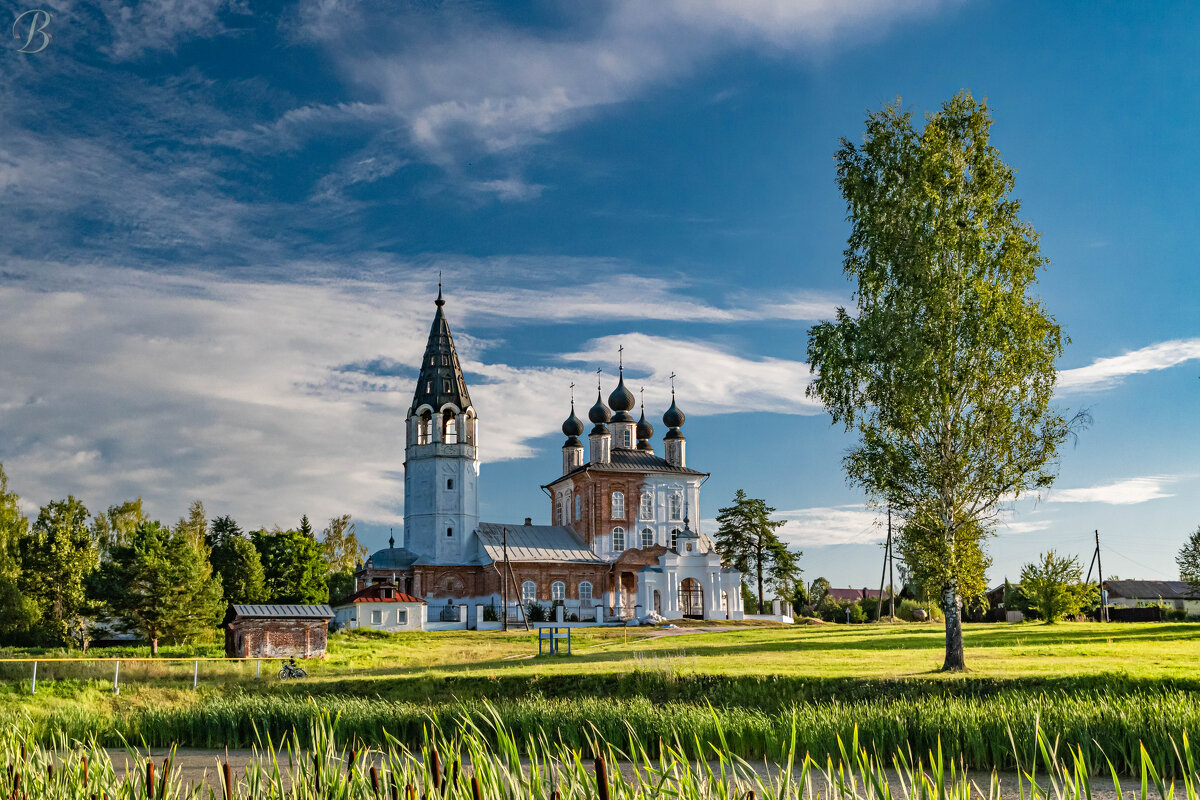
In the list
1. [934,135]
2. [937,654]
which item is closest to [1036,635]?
[937,654]

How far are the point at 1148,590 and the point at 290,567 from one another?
6482cm

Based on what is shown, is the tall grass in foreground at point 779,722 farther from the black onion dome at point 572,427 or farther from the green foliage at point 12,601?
the black onion dome at point 572,427

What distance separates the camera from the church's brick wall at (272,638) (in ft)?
97.6

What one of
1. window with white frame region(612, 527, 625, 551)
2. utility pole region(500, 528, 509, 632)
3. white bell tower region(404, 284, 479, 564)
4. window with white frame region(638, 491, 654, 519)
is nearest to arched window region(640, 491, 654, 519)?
window with white frame region(638, 491, 654, 519)

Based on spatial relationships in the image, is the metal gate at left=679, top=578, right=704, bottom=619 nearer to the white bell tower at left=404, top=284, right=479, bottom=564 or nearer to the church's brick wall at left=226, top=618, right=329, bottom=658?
the white bell tower at left=404, top=284, right=479, bottom=564

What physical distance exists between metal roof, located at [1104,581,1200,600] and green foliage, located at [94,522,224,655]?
223 feet

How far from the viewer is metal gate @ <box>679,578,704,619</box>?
52.8 m

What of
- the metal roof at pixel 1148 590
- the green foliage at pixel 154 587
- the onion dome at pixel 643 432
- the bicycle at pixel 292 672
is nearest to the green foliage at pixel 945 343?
the bicycle at pixel 292 672

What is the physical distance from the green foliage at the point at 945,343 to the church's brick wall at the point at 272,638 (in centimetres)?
1763

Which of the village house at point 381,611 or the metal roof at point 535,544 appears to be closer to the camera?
the village house at point 381,611

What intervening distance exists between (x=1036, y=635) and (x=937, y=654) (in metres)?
7.19

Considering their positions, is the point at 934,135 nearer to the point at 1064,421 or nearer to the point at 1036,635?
the point at 1064,421

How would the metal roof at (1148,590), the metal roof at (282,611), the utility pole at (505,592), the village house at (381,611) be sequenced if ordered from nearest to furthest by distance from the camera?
the metal roof at (282,611)
the village house at (381,611)
the utility pole at (505,592)
the metal roof at (1148,590)

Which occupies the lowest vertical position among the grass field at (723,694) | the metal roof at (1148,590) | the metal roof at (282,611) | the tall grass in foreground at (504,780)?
the metal roof at (1148,590)
